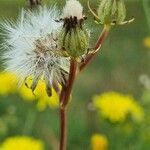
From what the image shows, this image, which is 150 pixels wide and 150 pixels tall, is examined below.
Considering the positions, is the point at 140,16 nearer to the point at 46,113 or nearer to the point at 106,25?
the point at 46,113

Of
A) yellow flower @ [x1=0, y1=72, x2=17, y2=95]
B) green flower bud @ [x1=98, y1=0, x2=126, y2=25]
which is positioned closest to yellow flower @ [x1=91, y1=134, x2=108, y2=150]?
yellow flower @ [x1=0, y1=72, x2=17, y2=95]

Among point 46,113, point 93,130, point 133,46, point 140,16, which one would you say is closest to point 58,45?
point 93,130

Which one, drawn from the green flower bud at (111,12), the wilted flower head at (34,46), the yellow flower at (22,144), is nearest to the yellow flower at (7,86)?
the yellow flower at (22,144)

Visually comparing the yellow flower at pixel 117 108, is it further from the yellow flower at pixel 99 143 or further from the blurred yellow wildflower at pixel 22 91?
the blurred yellow wildflower at pixel 22 91

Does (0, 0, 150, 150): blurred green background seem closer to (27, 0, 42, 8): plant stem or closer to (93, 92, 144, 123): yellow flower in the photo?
(93, 92, 144, 123): yellow flower

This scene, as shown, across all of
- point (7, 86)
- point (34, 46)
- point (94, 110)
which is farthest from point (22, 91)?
point (34, 46)

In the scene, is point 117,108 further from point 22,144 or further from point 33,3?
point 33,3
